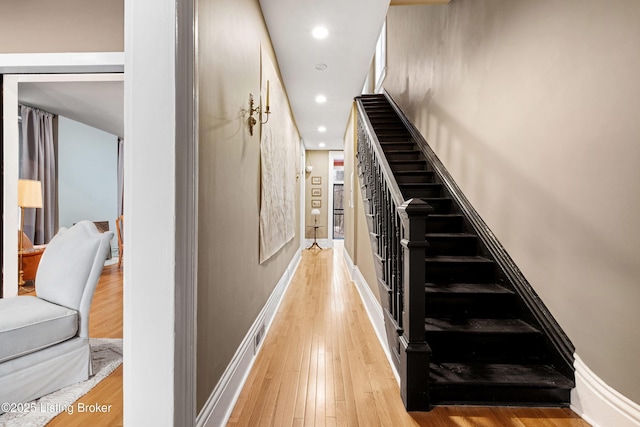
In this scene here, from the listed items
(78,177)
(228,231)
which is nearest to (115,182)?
(78,177)

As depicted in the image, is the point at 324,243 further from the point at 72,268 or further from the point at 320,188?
the point at 72,268

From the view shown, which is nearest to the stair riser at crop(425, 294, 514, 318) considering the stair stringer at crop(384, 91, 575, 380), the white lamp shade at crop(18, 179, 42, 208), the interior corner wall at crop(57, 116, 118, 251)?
the stair stringer at crop(384, 91, 575, 380)

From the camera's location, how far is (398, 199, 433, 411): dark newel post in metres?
1.58

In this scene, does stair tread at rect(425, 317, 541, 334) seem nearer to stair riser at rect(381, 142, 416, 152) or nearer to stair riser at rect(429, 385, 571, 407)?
stair riser at rect(429, 385, 571, 407)

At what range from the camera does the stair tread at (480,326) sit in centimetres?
180

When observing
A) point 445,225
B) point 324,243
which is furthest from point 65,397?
point 324,243

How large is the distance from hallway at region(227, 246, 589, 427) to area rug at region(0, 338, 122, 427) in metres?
0.96

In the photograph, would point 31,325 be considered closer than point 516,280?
Yes

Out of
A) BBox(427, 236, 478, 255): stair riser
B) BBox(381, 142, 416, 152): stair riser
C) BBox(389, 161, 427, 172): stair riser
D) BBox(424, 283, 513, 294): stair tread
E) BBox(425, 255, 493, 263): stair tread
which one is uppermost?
BBox(381, 142, 416, 152): stair riser

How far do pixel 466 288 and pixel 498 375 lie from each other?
1.94 ft

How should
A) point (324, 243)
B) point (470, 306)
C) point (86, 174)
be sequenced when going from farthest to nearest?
point (324, 243) → point (86, 174) → point (470, 306)

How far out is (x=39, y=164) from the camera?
4879mm

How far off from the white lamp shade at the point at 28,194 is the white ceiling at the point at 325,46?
142 inches

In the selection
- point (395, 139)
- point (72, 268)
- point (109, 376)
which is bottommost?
point (109, 376)
